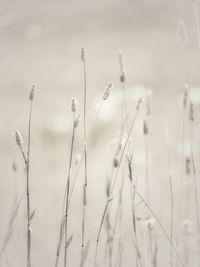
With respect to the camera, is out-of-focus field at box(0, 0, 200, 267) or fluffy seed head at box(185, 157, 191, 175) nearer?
fluffy seed head at box(185, 157, 191, 175)

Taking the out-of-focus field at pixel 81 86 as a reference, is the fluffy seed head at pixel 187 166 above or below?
below

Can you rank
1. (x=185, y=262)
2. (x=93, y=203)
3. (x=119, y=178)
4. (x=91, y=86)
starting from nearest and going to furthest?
(x=185, y=262)
(x=119, y=178)
(x=93, y=203)
(x=91, y=86)

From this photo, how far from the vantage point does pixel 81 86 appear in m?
1.56

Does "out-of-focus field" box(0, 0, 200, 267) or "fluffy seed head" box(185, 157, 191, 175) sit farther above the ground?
"out-of-focus field" box(0, 0, 200, 267)

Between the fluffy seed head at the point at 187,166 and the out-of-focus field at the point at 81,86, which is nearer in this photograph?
the fluffy seed head at the point at 187,166

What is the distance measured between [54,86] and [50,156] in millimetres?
303

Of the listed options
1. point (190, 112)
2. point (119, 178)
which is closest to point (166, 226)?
point (119, 178)

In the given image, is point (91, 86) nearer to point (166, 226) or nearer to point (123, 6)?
point (123, 6)

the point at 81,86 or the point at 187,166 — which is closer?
the point at 187,166

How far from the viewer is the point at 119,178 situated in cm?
120

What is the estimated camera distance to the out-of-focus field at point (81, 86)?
1.29 metres

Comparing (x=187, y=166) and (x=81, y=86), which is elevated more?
(x=81, y=86)

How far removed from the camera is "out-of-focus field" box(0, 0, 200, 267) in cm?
129

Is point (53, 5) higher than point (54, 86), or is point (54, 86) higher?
point (53, 5)
